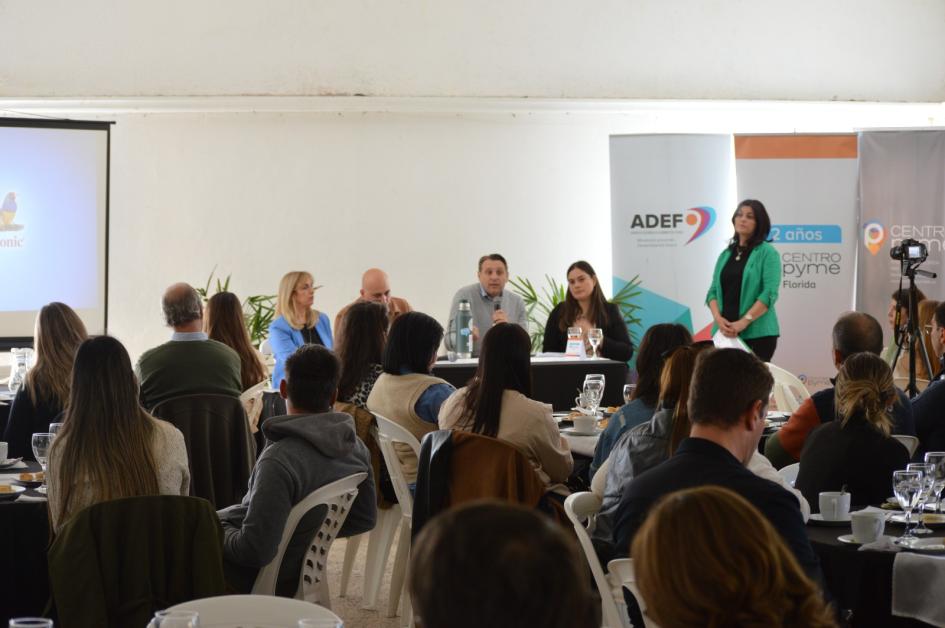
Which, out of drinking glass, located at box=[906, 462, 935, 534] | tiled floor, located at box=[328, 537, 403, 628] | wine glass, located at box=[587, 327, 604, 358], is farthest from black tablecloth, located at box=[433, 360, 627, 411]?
drinking glass, located at box=[906, 462, 935, 534]

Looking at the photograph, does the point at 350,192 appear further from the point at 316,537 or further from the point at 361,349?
the point at 316,537

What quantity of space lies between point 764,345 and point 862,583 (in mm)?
5567

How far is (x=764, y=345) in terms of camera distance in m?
8.42

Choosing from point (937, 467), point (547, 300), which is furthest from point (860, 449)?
point (547, 300)

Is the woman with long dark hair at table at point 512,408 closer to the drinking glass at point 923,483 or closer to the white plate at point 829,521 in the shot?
the white plate at point 829,521

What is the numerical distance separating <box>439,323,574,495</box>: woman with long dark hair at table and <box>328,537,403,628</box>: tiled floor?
124 centimetres

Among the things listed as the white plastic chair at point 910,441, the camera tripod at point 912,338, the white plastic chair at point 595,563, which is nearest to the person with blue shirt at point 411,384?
the white plastic chair at point 595,563

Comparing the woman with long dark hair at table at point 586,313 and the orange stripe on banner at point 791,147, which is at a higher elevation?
the orange stripe on banner at point 791,147

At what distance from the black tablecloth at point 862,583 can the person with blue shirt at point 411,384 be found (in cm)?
201

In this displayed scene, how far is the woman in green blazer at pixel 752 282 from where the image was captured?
8.34 metres

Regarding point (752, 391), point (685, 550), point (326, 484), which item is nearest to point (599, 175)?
point (326, 484)

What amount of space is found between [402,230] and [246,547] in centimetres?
634

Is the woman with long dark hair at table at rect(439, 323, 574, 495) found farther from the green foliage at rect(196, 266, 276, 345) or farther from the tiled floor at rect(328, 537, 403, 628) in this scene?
the green foliage at rect(196, 266, 276, 345)

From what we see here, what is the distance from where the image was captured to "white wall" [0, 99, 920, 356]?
31.0ft
